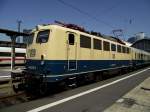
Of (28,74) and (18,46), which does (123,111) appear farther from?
(18,46)

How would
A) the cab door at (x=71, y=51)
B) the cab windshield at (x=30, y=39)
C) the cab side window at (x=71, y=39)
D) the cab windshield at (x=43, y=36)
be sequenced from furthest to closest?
1. the cab windshield at (x=30, y=39)
2. the cab side window at (x=71, y=39)
3. the cab door at (x=71, y=51)
4. the cab windshield at (x=43, y=36)

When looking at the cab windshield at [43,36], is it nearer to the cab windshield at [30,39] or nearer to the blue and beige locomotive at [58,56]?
the blue and beige locomotive at [58,56]

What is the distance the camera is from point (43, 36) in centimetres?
1129

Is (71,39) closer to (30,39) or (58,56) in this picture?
(58,56)

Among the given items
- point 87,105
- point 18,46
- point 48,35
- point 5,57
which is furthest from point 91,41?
point 18,46

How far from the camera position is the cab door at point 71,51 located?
11.8 metres

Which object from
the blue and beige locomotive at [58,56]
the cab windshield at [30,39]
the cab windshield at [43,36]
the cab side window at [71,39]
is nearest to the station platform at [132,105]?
the blue and beige locomotive at [58,56]

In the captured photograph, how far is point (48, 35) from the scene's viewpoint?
36.2ft

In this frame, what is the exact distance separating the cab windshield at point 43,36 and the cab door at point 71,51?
119cm

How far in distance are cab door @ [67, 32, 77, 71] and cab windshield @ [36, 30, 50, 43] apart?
1187mm

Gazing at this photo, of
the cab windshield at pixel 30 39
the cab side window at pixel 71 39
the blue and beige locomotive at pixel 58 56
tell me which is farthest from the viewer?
the cab windshield at pixel 30 39

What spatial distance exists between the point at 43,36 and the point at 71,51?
164 centimetres

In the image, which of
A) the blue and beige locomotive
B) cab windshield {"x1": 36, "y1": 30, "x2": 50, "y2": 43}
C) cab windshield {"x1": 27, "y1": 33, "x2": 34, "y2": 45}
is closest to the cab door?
the blue and beige locomotive

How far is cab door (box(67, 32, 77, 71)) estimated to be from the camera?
38.6 feet
